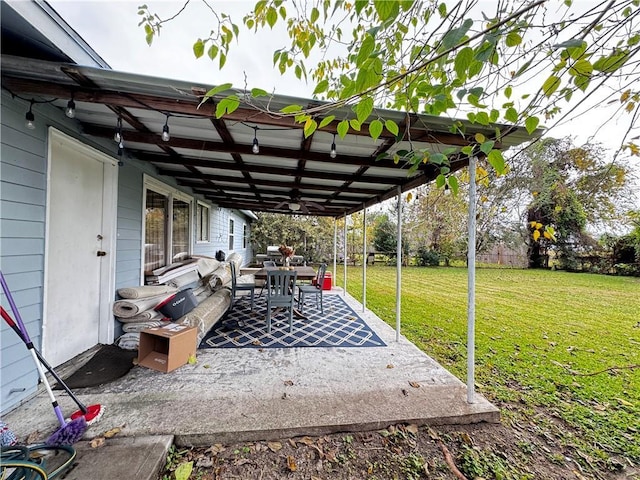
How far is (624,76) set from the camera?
1.21 meters

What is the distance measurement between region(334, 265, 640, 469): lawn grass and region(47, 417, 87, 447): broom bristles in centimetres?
302

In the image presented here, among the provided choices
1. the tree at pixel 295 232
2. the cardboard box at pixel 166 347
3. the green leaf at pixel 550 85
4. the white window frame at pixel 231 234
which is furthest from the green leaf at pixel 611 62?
the tree at pixel 295 232

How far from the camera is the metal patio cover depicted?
1744mm

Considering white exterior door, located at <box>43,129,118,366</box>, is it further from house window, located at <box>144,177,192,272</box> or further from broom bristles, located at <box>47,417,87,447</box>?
broom bristles, located at <box>47,417,87,447</box>

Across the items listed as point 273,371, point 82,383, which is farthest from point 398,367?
point 82,383

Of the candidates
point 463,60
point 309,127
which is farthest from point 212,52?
point 463,60

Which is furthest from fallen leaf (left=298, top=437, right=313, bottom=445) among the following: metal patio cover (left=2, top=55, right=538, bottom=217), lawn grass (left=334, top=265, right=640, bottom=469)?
metal patio cover (left=2, top=55, right=538, bottom=217)

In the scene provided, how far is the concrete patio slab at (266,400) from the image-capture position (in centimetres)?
183

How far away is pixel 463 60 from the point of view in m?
0.98

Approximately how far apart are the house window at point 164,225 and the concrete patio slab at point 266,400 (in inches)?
83.4

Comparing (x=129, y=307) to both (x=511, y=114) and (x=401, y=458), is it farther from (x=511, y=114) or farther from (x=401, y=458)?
(x=511, y=114)

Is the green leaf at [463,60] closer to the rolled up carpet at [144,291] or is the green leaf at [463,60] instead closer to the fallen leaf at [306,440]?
the fallen leaf at [306,440]

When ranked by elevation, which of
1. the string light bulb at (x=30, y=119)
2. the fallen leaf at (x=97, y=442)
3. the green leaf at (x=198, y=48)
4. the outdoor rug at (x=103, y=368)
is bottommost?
the fallen leaf at (x=97, y=442)

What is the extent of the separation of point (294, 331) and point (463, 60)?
148 inches
